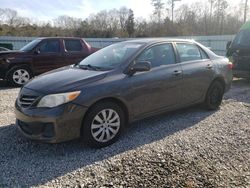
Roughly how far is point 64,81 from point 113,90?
707mm

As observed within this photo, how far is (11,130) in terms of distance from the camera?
14.8 feet

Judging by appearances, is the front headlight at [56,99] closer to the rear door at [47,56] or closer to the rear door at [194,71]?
the rear door at [194,71]

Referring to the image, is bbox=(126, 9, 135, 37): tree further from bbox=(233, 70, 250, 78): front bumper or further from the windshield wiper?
the windshield wiper

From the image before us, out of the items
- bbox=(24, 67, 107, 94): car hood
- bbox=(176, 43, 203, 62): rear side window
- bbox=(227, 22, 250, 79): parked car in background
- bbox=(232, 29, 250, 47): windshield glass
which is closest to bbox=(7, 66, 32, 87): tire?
bbox=(24, 67, 107, 94): car hood

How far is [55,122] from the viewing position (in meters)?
3.48

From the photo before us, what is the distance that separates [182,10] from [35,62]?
45.1 m

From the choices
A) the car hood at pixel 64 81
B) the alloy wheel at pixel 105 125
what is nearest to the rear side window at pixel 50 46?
the car hood at pixel 64 81

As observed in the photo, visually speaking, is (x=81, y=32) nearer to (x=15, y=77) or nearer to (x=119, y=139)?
(x=15, y=77)

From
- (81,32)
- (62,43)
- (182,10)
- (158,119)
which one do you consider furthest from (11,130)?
(182,10)

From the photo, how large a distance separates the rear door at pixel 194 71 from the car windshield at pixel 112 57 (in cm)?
98

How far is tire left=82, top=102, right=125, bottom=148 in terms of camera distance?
12.2ft

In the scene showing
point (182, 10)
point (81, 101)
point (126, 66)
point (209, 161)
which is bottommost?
point (209, 161)

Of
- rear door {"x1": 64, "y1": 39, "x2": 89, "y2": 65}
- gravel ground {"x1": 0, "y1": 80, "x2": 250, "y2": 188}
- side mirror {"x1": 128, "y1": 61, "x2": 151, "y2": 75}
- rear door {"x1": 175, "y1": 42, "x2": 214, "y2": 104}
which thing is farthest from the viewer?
rear door {"x1": 64, "y1": 39, "x2": 89, "y2": 65}

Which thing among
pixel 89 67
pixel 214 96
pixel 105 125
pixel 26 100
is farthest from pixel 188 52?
pixel 26 100
